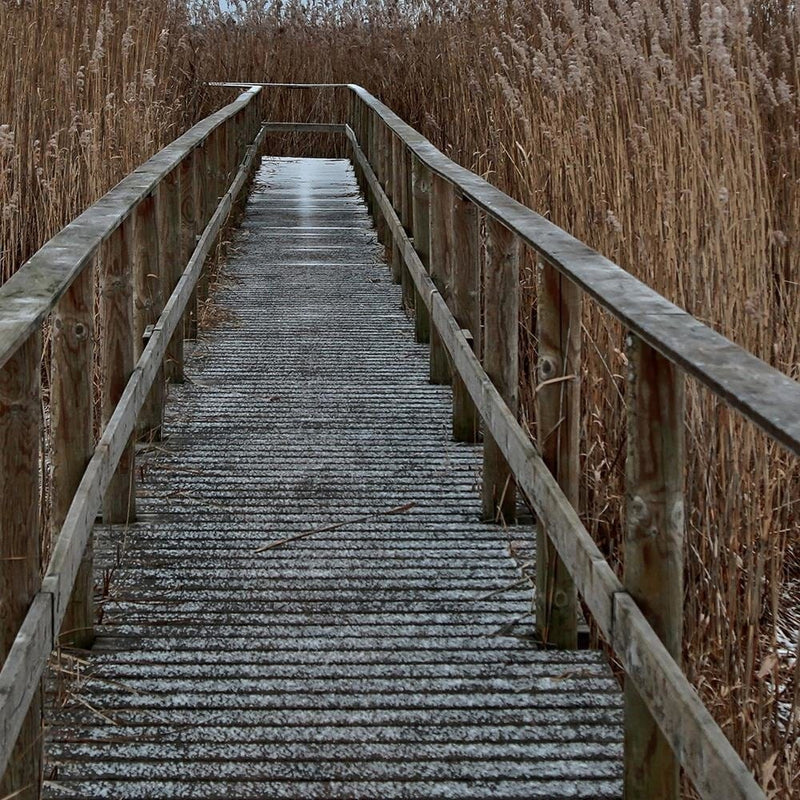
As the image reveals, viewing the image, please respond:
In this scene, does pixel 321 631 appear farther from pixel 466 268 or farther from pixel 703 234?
pixel 466 268

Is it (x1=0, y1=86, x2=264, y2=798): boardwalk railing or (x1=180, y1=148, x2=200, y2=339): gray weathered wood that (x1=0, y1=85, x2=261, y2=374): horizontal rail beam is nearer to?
(x1=0, y1=86, x2=264, y2=798): boardwalk railing

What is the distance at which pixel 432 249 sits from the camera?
464cm

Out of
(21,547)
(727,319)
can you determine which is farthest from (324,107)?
(21,547)

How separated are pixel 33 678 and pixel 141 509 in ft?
5.62

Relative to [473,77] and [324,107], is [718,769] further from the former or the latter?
[324,107]

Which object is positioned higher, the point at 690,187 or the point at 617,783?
the point at 690,187

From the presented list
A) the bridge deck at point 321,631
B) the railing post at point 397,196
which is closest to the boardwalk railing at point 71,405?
the bridge deck at point 321,631

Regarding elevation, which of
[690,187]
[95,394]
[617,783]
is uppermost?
[690,187]

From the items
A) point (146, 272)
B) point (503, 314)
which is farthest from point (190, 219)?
point (503, 314)

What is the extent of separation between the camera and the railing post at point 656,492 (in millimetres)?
1879

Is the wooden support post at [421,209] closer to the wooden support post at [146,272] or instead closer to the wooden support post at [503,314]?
the wooden support post at [146,272]

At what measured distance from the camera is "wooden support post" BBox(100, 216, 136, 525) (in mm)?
3354

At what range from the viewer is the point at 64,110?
5.20 m

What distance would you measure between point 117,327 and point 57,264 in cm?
103
